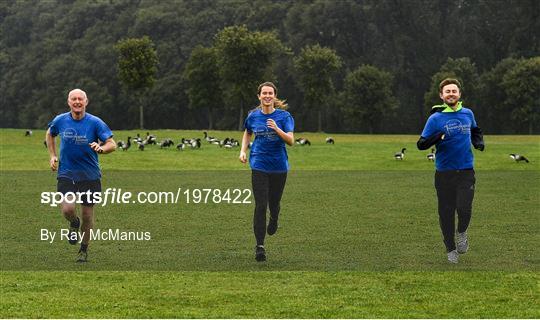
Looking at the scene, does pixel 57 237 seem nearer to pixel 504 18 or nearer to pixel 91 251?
pixel 91 251

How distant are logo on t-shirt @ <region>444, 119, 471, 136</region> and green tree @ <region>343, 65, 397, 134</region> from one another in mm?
78101

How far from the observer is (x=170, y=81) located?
102m

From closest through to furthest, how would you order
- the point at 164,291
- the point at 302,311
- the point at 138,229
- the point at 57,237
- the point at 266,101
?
the point at 302,311 < the point at 164,291 < the point at 266,101 < the point at 57,237 < the point at 138,229

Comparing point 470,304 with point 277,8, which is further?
point 277,8

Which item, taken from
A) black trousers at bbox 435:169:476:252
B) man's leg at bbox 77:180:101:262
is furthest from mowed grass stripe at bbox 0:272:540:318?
black trousers at bbox 435:169:476:252

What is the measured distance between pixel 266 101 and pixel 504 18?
9525cm

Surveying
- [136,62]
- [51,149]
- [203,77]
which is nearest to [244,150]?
[51,149]

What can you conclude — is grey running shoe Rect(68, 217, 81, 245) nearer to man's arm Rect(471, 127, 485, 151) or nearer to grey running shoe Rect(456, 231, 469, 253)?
grey running shoe Rect(456, 231, 469, 253)

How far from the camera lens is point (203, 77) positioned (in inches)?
3538

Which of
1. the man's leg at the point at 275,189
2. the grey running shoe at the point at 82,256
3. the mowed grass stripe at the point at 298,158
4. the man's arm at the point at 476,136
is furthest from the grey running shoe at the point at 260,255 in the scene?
the mowed grass stripe at the point at 298,158

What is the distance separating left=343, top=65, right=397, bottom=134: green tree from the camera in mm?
89781

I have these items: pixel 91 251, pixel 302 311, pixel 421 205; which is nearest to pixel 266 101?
pixel 91 251

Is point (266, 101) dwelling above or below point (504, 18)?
below

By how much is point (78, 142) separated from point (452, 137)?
5.14m
